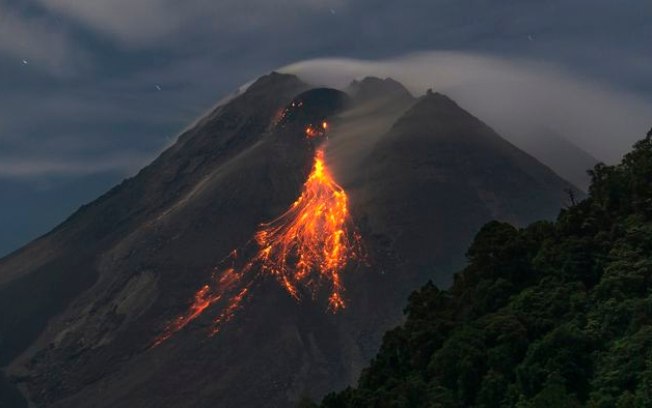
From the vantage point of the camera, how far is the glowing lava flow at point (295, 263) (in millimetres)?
168625

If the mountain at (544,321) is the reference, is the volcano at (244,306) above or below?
above

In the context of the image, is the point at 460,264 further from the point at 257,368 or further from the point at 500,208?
the point at 257,368

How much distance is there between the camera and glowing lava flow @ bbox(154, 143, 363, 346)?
553 ft

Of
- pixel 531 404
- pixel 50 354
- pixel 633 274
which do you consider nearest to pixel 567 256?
pixel 633 274

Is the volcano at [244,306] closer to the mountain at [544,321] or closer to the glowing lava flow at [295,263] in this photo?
the glowing lava flow at [295,263]

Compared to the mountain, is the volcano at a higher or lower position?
higher

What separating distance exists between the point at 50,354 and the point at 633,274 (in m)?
157

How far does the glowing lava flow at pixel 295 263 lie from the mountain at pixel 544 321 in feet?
384

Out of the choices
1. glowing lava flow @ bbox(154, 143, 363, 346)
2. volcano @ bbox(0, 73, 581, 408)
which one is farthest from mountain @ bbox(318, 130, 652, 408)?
glowing lava flow @ bbox(154, 143, 363, 346)

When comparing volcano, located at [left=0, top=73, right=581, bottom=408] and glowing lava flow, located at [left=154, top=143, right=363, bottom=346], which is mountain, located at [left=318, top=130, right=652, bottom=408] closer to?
volcano, located at [left=0, top=73, right=581, bottom=408]

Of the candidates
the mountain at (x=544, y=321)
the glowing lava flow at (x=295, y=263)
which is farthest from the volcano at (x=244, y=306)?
the mountain at (x=544, y=321)

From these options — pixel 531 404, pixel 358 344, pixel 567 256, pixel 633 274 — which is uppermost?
pixel 358 344

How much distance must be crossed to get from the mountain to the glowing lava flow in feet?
384

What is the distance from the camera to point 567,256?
42219 mm
